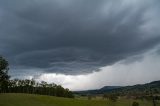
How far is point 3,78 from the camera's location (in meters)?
143

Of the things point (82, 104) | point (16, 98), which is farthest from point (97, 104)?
point (16, 98)

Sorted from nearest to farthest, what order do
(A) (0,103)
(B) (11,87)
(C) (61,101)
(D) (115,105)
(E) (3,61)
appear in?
(A) (0,103) → (E) (3,61) → (C) (61,101) → (D) (115,105) → (B) (11,87)

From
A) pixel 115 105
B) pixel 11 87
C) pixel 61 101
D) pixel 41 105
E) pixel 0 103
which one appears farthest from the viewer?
pixel 11 87

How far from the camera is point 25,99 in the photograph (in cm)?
13875

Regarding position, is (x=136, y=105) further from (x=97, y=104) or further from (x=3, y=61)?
(x=3, y=61)

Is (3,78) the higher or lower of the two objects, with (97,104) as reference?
higher

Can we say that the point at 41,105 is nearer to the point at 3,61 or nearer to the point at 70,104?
the point at 70,104

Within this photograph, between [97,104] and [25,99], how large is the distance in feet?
143

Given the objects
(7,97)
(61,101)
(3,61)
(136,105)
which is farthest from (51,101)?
(136,105)

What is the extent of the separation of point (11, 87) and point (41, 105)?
7163 cm

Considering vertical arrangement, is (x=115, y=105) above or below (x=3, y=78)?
below

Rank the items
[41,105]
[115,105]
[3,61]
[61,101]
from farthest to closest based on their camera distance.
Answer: [115,105] → [61,101] → [3,61] → [41,105]

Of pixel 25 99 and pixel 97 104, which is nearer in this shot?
pixel 25 99

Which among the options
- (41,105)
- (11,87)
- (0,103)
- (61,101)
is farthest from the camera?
(11,87)
